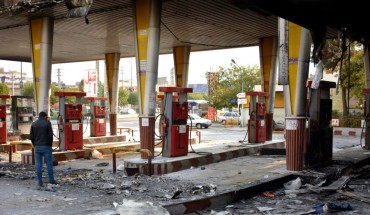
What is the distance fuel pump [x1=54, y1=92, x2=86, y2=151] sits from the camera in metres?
15.4

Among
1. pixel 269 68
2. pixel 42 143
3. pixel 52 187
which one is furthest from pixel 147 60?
pixel 269 68

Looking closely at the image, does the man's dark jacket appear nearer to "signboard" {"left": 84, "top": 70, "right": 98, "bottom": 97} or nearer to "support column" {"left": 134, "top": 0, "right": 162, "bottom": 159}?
"support column" {"left": 134, "top": 0, "right": 162, "bottom": 159}

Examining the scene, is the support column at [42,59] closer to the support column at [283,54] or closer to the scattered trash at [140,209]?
the support column at [283,54]

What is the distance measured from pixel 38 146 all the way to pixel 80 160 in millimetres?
5186

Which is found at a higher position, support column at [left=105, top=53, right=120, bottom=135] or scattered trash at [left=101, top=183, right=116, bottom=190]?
support column at [left=105, top=53, right=120, bottom=135]

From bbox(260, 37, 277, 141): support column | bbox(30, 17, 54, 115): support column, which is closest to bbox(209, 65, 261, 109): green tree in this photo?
bbox(260, 37, 277, 141): support column

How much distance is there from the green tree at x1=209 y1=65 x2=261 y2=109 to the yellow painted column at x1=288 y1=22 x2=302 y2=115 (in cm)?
4089

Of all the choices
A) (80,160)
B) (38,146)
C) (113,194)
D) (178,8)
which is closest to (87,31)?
(178,8)

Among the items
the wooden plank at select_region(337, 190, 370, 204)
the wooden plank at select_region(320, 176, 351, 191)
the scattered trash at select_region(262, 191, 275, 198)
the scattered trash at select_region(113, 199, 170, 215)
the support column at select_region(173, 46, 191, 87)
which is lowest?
the scattered trash at select_region(262, 191, 275, 198)

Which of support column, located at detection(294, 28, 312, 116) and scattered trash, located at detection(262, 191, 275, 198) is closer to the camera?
scattered trash, located at detection(262, 191, 275, 198)

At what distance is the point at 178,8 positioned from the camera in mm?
15992

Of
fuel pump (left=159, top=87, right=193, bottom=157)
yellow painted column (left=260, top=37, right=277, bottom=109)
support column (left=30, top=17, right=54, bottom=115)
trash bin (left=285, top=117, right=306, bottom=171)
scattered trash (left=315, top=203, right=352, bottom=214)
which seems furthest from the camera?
yellow painted column (left=260, top=37, right=277, bottom=109)

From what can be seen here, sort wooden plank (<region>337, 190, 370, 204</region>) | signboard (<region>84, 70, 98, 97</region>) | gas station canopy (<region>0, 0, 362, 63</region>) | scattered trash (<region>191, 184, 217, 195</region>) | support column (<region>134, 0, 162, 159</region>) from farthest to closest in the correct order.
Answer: signboard (<region>84, 70, 98, 97</region>)
support column (<region>134, 0, 162, 159</region>)
scattered trash (<region>191, 184, 217, 195</region>)
wooden plank (<region>337, 190, 370, 204</region>)
gas station canopy (<region>0, 0, 362, 63</region>)

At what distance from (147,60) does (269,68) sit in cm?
928
